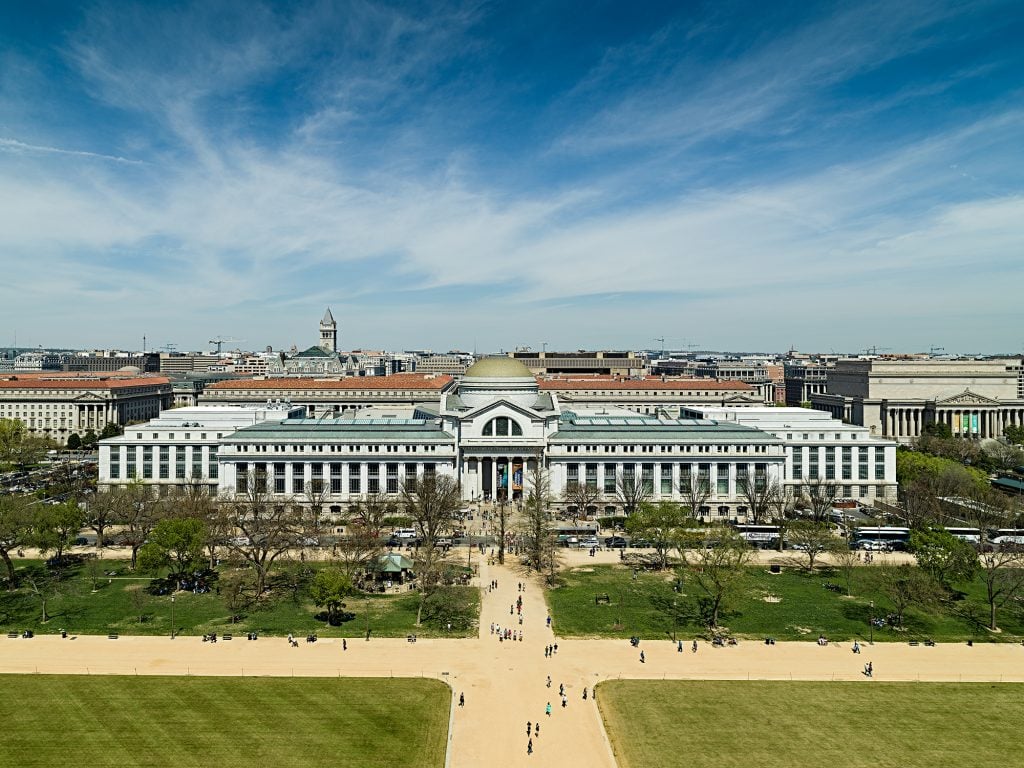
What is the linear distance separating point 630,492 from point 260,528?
48.5m

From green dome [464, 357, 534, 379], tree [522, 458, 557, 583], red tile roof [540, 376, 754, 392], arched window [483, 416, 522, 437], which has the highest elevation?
green dome [464, 357, 534, 379]

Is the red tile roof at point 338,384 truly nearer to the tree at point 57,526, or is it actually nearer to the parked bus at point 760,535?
the tree at point 57,526

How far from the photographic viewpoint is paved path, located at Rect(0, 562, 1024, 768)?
146ft

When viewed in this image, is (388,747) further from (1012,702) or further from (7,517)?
(7,517)

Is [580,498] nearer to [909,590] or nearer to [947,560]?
[909,590]

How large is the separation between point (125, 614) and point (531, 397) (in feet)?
233

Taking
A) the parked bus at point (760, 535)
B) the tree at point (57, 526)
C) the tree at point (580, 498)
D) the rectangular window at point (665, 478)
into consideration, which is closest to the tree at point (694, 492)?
the rectangular window at point (665, 478)

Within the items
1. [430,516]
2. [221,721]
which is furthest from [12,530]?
[430,516]

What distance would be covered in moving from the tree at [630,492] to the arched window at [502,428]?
16168mm

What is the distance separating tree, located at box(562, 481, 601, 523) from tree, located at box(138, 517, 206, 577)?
46236 millimetres

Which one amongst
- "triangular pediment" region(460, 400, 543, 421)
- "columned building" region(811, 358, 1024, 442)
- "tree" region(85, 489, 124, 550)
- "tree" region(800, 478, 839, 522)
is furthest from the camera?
"columned building" region(811, 358, 1024, 442)

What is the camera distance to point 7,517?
64.1 meters

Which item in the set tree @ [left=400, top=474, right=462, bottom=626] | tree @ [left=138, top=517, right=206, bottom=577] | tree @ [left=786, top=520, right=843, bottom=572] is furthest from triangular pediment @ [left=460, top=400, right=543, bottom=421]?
tree @ [left=138, top=517, right=206, bottom=577]

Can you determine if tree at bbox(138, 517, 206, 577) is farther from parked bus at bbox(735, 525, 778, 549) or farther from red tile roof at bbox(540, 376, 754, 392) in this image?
red tile roof at bbox(540, 376, 754, 392)
